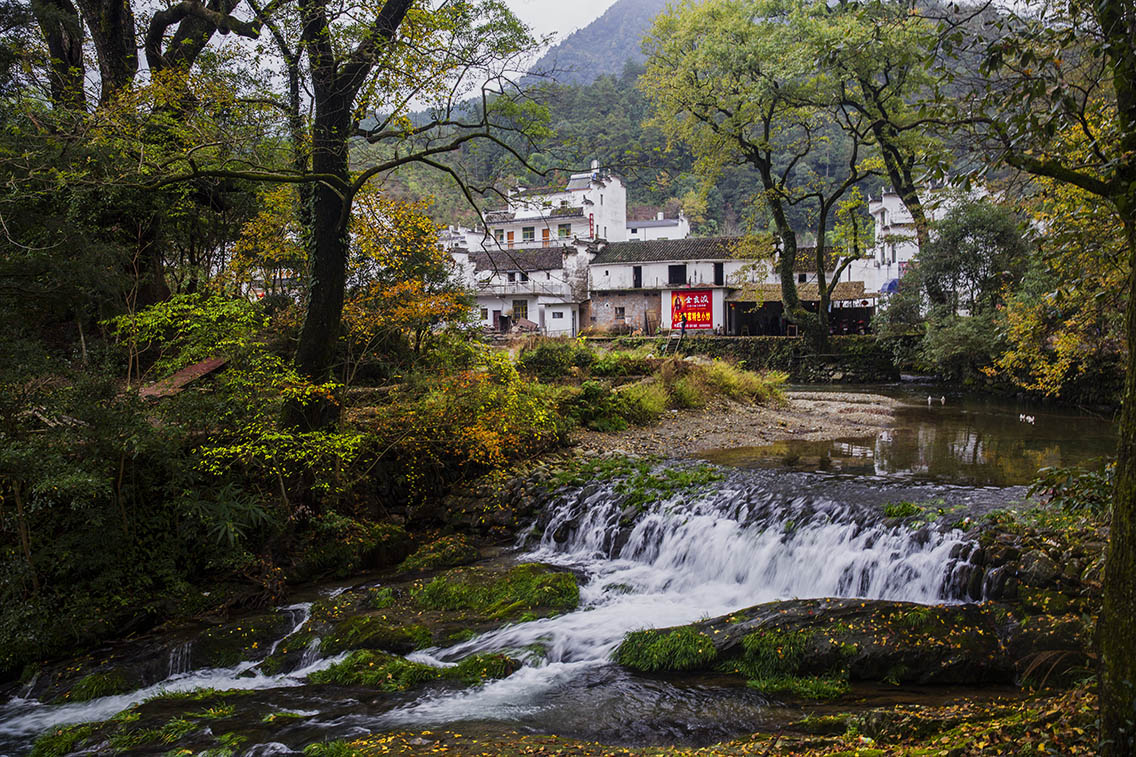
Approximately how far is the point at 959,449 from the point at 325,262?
12.5 metres

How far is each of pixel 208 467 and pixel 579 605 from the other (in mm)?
4663

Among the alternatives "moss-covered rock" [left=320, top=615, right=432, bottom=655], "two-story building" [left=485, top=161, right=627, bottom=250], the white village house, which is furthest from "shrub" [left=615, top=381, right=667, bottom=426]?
"two-story building" [left=485, top=161, right=627, bottom=250]

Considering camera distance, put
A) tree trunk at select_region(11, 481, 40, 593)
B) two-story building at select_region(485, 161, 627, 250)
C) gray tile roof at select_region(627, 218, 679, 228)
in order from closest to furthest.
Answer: tree trunk at select_region(11, 481, 40, 593)
two-story building at select_region(485, 161, 627, 250)
gray tile roof at select_region(627, 218, 679, 228)

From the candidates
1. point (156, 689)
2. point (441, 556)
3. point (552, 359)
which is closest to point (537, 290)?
point (552, 359)

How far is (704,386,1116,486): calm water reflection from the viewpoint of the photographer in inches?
474

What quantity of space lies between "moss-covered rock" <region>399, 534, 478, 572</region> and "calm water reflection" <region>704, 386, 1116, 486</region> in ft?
17.9

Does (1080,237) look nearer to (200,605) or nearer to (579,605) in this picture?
(579,605)

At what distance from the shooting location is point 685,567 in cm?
885

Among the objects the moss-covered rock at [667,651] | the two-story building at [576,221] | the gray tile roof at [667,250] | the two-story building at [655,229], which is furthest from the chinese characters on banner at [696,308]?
the moss-covered rock at [667,651]

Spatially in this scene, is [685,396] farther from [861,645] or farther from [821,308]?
[821,308]

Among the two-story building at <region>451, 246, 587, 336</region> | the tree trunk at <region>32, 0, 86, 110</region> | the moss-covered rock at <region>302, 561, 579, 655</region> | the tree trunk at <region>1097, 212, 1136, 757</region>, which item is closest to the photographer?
the tree trunk at <region>1097, 212, 1136, 757</region>

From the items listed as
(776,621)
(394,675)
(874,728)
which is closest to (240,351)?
(394,675)

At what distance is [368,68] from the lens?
31.4ft

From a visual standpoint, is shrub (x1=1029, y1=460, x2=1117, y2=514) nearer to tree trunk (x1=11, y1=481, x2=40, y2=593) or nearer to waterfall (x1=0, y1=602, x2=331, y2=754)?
waterfall (x1=0, y1=602, x2=331, y2=754)
